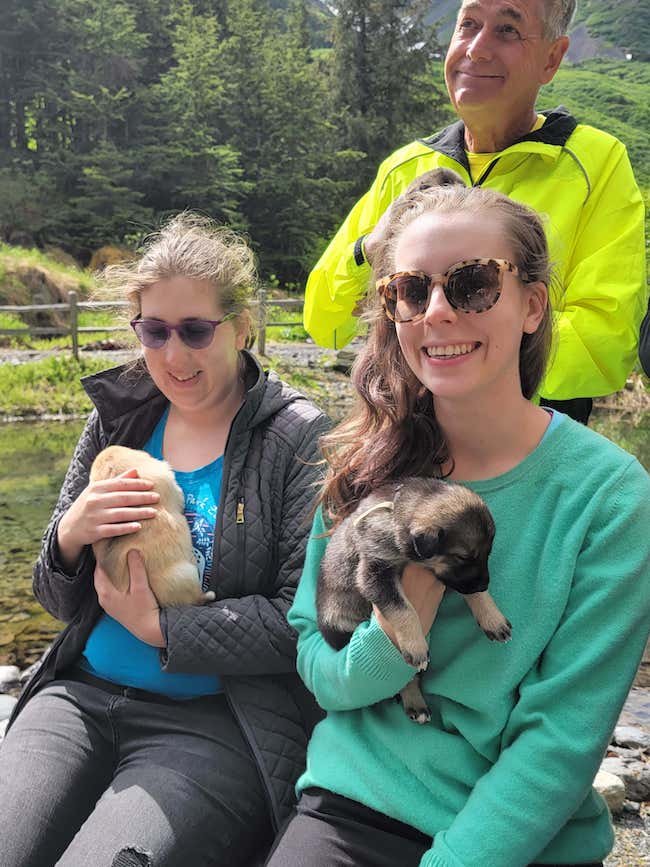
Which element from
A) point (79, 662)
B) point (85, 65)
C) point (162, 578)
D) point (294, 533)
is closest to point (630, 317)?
point (294, 533)

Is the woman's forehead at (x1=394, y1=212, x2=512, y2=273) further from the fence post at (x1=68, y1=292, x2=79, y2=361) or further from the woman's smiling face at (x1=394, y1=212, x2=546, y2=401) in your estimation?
the fence post at (x1=68, y1=292, x2=79, y2=361)

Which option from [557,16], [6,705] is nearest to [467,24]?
[557,16]

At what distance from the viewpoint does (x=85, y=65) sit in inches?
1387

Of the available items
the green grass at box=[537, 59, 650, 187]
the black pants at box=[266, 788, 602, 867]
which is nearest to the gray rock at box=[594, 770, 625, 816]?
the black pants at box=[266, 788, 602, 867]

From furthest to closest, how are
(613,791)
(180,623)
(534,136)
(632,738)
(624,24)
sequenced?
(624,24) → (632,738) → (613,791) → (534,136) → (180,623)

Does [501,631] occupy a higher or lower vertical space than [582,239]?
lower

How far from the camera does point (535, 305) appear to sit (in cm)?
205

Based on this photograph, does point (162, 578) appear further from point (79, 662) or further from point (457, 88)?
point (457, 88)

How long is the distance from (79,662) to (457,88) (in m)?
2.31

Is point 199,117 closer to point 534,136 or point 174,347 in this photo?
point 534,136

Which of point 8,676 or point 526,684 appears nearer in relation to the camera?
point 526,684

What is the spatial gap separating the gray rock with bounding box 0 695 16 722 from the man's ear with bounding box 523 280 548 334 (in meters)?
4.18

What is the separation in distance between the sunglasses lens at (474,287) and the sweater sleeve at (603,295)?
2.48ft

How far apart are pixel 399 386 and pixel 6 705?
13.1ft
